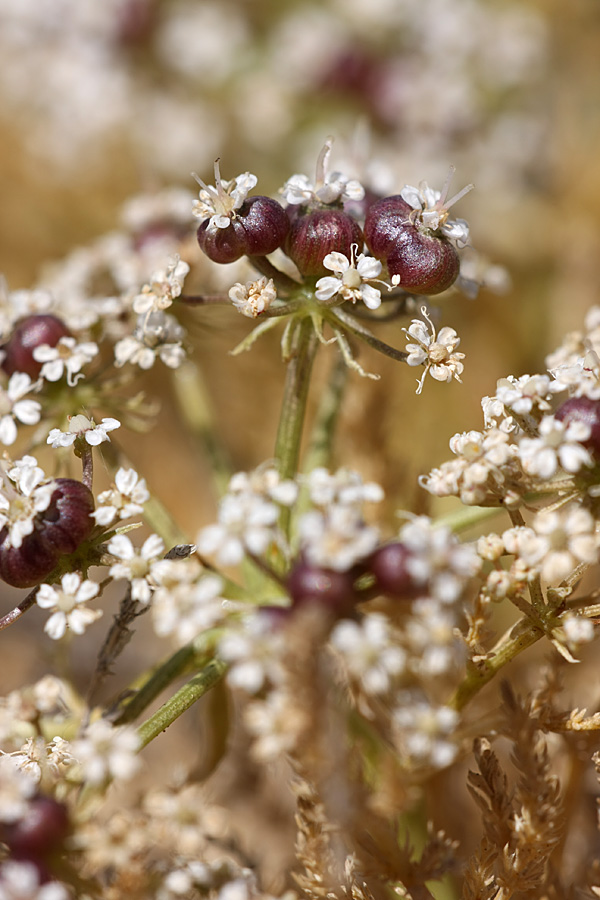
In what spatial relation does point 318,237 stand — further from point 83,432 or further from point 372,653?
point 372,653

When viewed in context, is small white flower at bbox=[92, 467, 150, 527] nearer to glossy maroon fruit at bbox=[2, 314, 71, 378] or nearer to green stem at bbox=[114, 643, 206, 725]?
green stem at bbox=[114, 643, 206, 725]

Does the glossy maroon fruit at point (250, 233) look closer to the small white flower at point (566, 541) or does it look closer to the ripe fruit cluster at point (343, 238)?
the ripe fruit cluster at point (343, 238)

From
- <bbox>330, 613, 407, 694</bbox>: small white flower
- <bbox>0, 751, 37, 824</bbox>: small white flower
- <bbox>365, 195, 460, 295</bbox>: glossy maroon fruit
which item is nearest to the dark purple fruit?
<bbox>365, 195, 460, 295</bbox>: glossy maroon fruit

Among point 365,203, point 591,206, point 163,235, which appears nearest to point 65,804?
point 365,203

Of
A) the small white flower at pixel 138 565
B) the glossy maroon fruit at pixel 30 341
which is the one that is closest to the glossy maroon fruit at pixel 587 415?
the small white flower at pixel 138 565

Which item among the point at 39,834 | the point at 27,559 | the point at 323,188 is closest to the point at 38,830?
the point at 39,834

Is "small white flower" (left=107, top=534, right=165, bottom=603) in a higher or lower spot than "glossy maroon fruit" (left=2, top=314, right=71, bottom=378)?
lower

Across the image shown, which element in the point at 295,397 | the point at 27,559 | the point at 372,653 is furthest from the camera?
the point at 295,397
